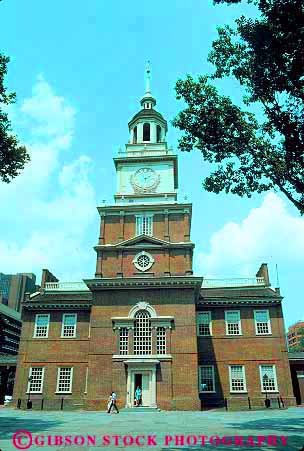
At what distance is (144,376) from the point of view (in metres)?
30.5

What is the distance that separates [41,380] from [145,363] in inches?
417

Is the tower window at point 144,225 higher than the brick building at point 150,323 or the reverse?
higher

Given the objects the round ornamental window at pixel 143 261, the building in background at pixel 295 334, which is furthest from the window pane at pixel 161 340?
the building in background at pixel 295 334

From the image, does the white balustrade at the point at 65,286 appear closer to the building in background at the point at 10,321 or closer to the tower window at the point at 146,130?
the building in background at the point at 10,321

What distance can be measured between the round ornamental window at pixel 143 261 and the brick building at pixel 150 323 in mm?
80

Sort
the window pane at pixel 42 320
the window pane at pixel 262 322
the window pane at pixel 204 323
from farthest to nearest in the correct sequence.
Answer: the window pane at pixel 42 320
the window pane at pixel 204 323
the window pane at pixel 262 322

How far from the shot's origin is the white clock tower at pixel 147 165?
36812 millimetres

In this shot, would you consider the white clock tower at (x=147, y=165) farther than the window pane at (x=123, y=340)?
Yes

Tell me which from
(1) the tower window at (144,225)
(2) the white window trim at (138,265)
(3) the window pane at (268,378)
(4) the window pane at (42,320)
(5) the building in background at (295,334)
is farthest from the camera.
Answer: (5) the building in background at (295,334)

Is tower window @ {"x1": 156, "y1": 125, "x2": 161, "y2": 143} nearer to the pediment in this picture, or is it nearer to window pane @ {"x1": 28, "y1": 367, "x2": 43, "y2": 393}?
the pediment

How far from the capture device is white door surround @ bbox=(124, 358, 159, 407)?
29.8m

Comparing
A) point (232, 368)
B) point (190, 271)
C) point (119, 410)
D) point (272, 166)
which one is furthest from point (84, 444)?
point (232, 368)

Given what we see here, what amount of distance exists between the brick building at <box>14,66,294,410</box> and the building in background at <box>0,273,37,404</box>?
16.7ft

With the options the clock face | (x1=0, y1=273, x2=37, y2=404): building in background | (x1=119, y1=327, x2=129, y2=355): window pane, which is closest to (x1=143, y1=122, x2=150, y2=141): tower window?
the clock face
